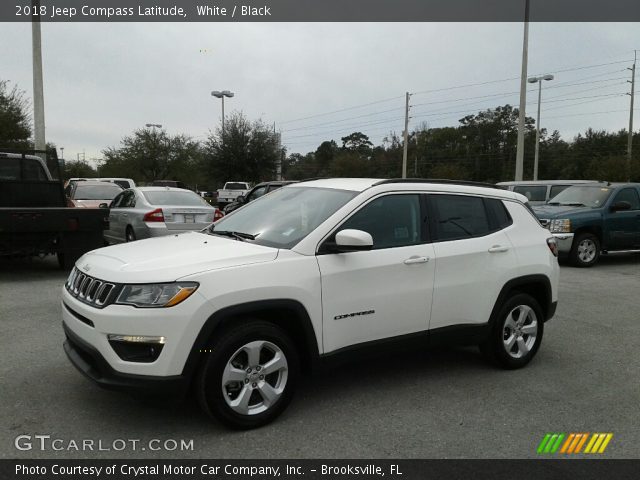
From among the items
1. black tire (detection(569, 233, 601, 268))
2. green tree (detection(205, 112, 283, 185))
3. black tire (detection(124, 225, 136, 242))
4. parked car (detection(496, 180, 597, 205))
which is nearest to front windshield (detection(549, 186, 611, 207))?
black tire (detection(569, 233, 601, 268))

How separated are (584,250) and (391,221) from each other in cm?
905

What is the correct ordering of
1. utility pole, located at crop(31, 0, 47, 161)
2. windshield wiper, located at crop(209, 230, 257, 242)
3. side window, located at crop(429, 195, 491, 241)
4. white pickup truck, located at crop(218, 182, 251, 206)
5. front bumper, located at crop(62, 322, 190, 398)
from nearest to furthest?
front bumper, located at crop(62, 322, 190, 398) → windshield wiper, located at crop(209, 230, 257, 242) → side window, located at crop(429, 195, 491, 241) → utility pole, located at crop(31, 0, 47, 161) → white pickup truck, located at crop(218, 182, 251, 206)

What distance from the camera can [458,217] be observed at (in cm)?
476

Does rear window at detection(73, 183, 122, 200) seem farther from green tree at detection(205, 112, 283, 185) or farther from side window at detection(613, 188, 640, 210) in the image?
green tree at detection(205, 112, 283, 185)

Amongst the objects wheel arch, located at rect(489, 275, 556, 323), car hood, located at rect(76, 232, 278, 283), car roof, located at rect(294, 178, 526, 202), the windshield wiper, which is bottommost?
wheel arch, located at rect(489, 275, 556, 323)

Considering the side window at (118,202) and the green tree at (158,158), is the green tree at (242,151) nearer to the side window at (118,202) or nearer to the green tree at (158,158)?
the green tree at (158,158)

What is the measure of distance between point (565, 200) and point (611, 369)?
858cm

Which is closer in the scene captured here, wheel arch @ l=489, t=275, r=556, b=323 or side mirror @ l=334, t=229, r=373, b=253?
side mirror @ l=334, t=229, r=373, b=253

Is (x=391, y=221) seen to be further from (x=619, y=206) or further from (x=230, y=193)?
(x=230, y=193)

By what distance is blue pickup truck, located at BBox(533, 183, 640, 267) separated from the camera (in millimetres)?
11641

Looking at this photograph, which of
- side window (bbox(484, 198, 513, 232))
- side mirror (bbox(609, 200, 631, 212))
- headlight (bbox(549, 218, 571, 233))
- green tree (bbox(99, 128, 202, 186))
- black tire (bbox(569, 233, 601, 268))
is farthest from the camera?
green tree (bbox(99, 128, 202, 186))

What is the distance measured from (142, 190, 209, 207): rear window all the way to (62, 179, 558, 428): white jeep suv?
7.20 metres

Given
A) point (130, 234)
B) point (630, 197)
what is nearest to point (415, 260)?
point (130, 234)
